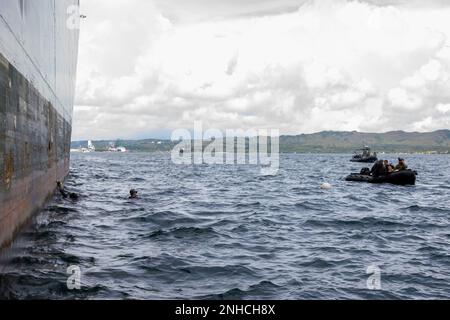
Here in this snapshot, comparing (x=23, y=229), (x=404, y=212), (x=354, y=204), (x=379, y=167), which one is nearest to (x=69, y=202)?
(x=23, y=229)

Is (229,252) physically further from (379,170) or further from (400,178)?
(379,170)

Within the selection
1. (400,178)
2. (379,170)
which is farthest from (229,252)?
(379,170)

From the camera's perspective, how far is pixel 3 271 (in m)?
9.74

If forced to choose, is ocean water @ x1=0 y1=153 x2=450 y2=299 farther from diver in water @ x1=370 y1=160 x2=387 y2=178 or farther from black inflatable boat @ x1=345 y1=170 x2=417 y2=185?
diver in water @ x1=370 y1=160 x2=387 y2=178

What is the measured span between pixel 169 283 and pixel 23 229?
15.6 ft

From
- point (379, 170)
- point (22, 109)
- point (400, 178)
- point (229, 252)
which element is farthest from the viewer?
point (379, 170)

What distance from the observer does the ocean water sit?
9773 millimetres

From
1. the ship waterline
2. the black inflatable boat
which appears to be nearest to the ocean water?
the ship waterline

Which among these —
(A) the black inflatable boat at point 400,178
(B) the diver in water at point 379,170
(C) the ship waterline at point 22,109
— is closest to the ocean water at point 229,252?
(C) the ship waterline at point 22,109

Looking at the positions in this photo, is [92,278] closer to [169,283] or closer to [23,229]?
[169,283]

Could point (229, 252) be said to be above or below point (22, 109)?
below

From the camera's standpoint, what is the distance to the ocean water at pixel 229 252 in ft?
32.1

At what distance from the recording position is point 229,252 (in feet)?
44.3

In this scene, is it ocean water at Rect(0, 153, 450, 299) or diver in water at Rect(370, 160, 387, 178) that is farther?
diver in water at Rect(370, 160, 387, 178)
